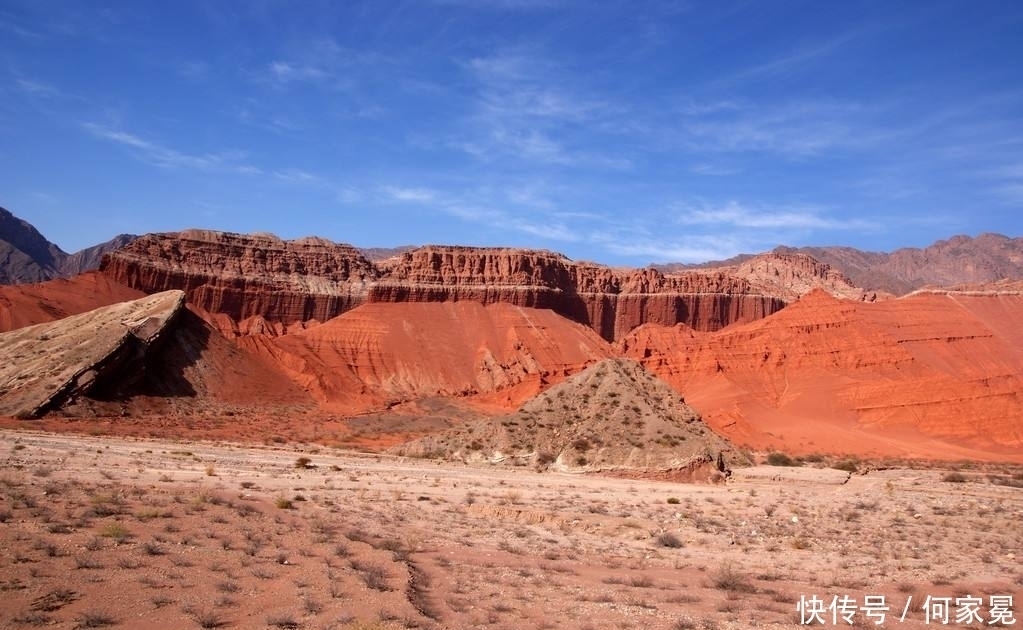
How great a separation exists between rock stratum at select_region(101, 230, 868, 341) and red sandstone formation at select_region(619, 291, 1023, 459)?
23.5m

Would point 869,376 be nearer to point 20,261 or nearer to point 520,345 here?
point 520,345

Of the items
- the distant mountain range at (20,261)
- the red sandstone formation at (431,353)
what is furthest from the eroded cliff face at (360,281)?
the distant mountain range at (20,261)

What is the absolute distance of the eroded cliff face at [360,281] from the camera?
98.6m

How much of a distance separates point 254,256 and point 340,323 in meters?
23.2

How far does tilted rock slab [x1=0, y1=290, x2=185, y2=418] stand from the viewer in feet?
150

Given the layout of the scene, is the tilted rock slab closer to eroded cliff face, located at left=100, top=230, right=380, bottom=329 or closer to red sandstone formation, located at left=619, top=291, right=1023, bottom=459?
eroded cliff face, located at left=100, top=230, right=380, bottom=329

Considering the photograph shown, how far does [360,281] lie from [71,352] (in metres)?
63.2

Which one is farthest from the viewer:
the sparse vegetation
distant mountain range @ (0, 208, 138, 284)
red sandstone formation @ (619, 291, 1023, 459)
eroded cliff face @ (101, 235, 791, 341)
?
distant mountain range @ (0, 208, 138, 284)

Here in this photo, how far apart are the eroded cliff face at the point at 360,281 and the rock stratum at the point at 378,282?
0.48 feet

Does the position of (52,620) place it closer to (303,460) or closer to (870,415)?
(303,460)

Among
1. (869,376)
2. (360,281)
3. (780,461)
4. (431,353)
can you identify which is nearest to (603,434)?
(780,461)

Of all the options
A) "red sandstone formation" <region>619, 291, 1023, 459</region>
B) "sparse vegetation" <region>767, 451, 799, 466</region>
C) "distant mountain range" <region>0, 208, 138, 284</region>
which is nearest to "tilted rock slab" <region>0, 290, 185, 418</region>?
"sparse vegetation" <region>767, 451, 799, 466</region>

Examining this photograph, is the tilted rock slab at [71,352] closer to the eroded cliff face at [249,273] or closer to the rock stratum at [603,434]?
the rock stratum at [603,434]

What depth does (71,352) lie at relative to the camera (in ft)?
165
